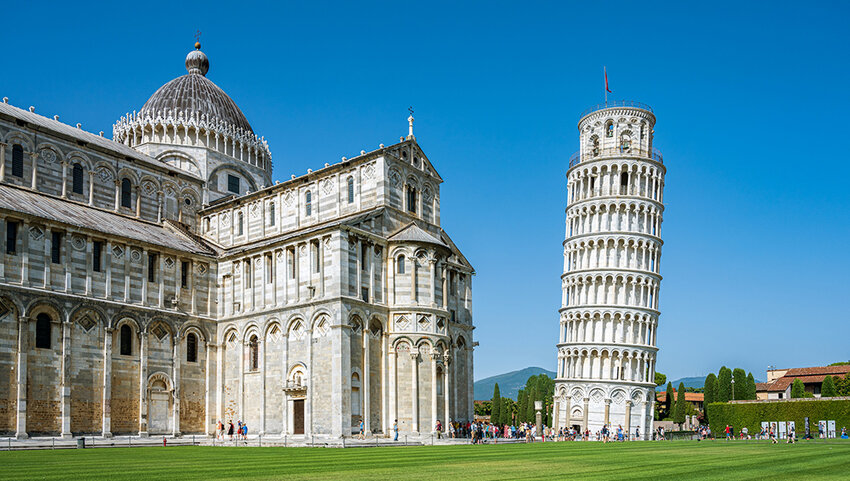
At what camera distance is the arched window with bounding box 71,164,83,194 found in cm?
4806

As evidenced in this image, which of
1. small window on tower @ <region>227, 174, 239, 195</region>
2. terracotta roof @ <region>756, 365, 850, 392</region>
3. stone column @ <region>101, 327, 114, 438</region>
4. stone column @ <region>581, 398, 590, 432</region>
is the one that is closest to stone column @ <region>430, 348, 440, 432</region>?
stone column @ <region>101, 327, 114, 438</region>

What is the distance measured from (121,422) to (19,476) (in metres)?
25.3

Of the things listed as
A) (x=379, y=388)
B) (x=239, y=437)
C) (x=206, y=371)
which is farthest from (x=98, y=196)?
(x=379, y=388)

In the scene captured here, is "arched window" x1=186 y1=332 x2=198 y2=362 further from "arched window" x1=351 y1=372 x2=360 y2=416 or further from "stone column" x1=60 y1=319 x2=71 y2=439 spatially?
"arched window" x1=351 y1=372 x2=360 y2=416

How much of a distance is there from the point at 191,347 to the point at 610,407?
144 feet

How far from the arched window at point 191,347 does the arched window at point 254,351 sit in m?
3.45

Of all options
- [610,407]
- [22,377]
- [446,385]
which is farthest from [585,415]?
[22,377]

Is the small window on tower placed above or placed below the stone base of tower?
above

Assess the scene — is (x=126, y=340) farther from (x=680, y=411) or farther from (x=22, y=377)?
(x=680, y=411)

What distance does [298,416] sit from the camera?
43.5 m

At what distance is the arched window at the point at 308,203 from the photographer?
4967cm

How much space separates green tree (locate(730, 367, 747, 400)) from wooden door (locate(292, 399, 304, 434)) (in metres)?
63.2

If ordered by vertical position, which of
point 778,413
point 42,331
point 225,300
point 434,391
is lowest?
point 778,413

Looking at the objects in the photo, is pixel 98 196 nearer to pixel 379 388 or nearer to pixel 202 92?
pixel 202 92
